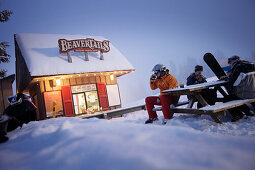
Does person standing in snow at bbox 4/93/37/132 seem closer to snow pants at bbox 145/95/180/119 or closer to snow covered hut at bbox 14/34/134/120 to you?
snow pants at bbox 145/95/180/119

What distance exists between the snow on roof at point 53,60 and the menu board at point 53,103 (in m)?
1.76

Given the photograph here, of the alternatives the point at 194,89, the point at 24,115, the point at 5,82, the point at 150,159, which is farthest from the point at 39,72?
the point at 150,159

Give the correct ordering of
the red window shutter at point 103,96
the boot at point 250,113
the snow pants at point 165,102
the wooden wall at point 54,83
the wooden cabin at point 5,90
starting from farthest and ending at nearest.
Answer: the red window shutter at point 103,96 → the wooden cabin at point 5,90 → the wooden wall at point 54,83 → the snow pants at point 165,102 → the boot at point 250,113

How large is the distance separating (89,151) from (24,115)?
3093 mm

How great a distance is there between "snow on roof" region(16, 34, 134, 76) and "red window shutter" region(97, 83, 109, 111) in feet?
4.97

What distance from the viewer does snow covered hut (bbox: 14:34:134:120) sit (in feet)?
31.1

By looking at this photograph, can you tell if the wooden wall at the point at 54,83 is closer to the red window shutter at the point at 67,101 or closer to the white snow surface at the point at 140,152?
the red window shutter at the point at 67,101

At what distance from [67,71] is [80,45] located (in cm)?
259

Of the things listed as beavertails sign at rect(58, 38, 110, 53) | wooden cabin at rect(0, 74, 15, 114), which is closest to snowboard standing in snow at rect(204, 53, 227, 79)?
beavertails sign at rect(58, 38, 110, 53)

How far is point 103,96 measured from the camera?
37.1 ft

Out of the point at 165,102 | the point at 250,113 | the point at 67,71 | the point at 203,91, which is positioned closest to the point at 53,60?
the point at 67,71

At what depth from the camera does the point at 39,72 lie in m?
8.66

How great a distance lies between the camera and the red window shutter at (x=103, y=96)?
11.2 m

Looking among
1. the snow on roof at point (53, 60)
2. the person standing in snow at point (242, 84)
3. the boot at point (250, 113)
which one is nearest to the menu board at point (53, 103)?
the snow on roof at point (53, 60)
